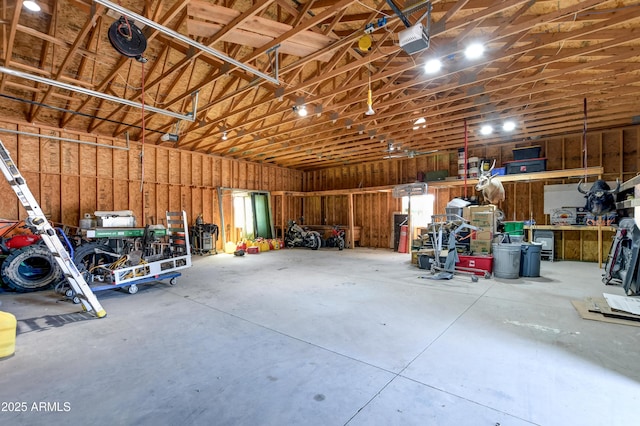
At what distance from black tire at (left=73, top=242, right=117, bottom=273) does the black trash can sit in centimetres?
900

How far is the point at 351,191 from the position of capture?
11.5 metres

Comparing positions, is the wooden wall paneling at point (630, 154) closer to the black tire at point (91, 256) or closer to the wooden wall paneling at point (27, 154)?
the black tire at point (91, 256)

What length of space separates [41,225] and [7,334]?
53.6 inches

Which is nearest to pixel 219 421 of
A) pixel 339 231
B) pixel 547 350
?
pixel 547 350

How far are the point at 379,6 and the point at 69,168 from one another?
29.2 ft

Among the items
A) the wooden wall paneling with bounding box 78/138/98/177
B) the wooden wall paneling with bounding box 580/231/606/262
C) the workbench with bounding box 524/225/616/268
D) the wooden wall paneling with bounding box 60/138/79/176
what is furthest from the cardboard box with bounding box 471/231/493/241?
the wooden wall paneling with bounding box 60/138/79/176

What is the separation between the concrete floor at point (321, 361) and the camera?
2000mm

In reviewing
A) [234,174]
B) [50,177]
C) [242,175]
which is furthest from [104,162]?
[242,175]

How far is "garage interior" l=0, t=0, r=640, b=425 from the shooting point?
2264 mm

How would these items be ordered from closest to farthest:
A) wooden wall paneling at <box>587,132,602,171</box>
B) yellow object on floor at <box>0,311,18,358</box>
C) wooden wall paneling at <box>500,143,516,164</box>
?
yellow object on floor at <box>0,311,18,358</box>, wooden wall paneling at <box>587,132,602,171</box>, wooden wall paneling at <box>500,143,516,164</box>

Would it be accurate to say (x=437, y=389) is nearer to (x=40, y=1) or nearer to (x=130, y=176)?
(x=40, y=1)

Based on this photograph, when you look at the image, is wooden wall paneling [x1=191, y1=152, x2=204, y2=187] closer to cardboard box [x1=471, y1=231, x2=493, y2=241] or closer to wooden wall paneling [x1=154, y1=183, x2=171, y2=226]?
wooden wall paneling [x1=154, y1=183, x2=171, y2=226]

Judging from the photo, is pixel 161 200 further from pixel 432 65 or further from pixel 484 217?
pixel 484 217

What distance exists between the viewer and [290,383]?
7.68 feet
